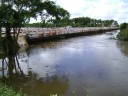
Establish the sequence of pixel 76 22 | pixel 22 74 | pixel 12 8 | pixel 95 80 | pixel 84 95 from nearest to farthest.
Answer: pixel 84 95, pixel 95 80, pixel 22 74, pixel 12 8, pixel 76 22

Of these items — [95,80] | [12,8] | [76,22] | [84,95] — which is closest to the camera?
[84,95]

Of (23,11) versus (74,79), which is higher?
(23,11)

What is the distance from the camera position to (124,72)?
1855 centimetres

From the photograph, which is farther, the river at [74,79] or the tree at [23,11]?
the tree at [23,11]

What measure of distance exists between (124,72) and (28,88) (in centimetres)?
690

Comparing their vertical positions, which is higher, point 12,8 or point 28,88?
point 12,8

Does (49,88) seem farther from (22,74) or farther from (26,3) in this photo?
(26,3)

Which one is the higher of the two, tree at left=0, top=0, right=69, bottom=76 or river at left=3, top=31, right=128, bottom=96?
tree at left=0, top=0, right=69, bottom=76

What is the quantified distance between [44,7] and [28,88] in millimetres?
9033

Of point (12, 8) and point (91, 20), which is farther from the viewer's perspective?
point (91, 20)

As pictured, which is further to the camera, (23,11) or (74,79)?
(23,11)

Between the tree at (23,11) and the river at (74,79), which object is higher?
the tree at (23,11)

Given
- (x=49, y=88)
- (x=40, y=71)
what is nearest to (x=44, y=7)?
(x=40, y=71)

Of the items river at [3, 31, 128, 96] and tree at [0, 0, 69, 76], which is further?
tree at [0, 0, 69, 76]
